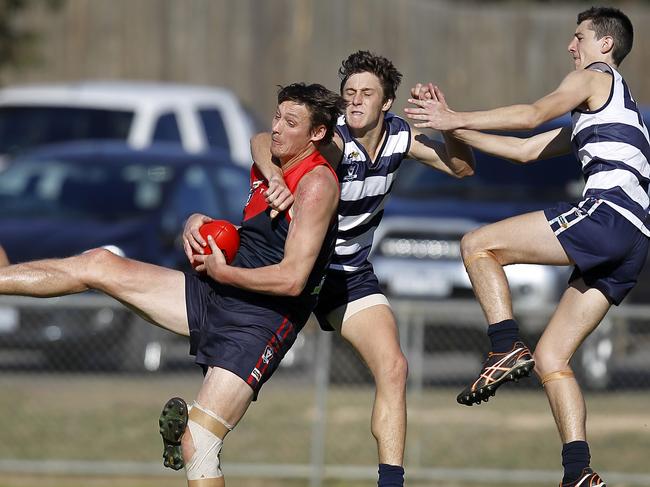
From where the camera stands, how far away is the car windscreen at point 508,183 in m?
13.4

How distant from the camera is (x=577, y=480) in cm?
711

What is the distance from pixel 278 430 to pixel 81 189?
300cm

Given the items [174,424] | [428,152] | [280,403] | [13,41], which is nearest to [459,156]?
[428,152]

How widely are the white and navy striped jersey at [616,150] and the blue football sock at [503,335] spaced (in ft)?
2.59

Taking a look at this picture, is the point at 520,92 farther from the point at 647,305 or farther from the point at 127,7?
the point at 647,305

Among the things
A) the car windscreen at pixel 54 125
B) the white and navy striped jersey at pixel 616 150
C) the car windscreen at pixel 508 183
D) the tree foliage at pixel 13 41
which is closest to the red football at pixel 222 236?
the white and navy striped jersey at pixel 616 150

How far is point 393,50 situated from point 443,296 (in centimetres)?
1224

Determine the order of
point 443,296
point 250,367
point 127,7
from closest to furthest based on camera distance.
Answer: point 250,367 < point 443,296 < point 127,7

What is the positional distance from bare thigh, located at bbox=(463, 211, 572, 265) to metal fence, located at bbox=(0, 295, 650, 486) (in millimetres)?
4261

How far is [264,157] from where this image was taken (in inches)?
291

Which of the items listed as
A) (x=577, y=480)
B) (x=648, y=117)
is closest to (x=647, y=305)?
(x=648, y=117)

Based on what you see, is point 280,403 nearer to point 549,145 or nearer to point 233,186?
point 233,186

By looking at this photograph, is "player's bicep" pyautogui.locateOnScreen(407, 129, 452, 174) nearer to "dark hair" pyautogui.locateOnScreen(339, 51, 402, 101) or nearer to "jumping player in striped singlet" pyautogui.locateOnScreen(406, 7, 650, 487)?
"dark hair" pyautogui.locateOnScreen(339, 51, 402, 101)

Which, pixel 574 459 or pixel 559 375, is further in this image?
pixel 559 375
